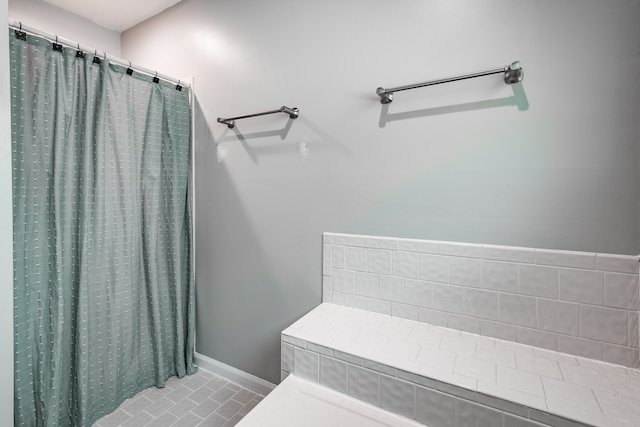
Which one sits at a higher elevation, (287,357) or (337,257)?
(337,257)

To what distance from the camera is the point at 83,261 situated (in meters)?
1.50

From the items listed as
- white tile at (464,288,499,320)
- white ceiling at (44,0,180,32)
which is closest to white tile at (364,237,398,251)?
white tile at (464,288,499,320)

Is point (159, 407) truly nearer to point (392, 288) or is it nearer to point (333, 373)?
point (333, 373)

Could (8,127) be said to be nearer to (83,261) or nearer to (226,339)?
(83,261)

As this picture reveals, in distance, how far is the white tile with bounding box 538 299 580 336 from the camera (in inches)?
42.4

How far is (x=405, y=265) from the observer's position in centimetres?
136

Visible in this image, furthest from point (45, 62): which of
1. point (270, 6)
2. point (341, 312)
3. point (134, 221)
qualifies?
point (341, 312)

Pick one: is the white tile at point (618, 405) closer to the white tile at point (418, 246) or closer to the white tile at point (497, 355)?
the white tile at point (497, 355)

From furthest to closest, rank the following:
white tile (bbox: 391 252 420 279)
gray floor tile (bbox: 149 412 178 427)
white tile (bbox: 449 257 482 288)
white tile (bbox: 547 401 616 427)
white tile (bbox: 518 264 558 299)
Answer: gray floor tile (bbox: 149 412 178 427)
white tile (bbox: 391 252 420 279)
white tile (bbox: 449 257 482 288)
white tile (bbox: 518 264 558 299)
white tile (bbox: 547 401 616 427)

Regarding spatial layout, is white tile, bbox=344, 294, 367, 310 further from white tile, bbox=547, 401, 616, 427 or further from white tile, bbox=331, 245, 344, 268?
white tile, bbox=547, 401, 616, 427

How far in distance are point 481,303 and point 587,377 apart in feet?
1.18

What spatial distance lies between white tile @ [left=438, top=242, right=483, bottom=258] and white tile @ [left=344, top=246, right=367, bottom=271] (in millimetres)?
348

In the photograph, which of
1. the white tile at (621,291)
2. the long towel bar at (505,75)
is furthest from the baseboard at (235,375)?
the long towel bar at (505,75)

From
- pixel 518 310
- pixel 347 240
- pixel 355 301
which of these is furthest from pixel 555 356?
pixel 347 240
